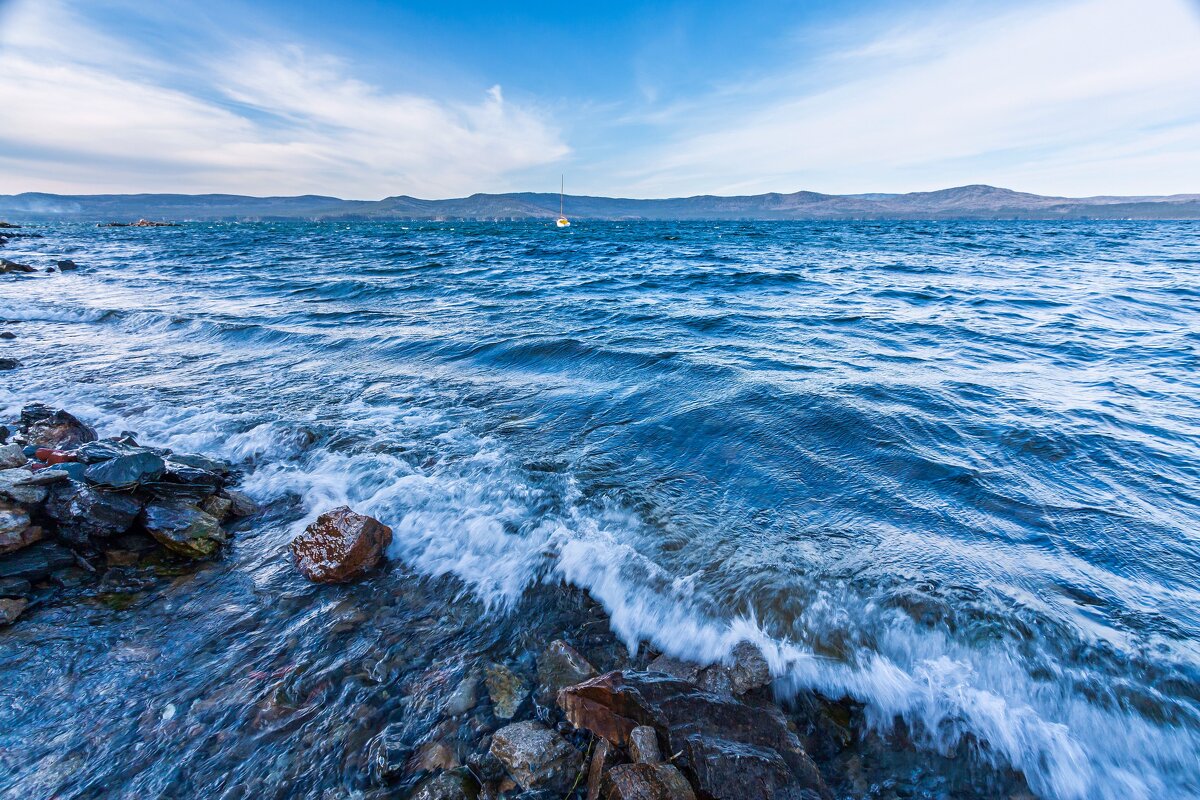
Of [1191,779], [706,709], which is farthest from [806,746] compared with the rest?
[1191,779]

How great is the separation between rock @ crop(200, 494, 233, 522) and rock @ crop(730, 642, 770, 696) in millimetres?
4318

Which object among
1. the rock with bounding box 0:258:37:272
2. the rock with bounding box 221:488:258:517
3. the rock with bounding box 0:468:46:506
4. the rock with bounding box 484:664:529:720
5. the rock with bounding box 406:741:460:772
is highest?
the rock with bounding box 0:468:46:506

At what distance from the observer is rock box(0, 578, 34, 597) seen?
339 centimetres

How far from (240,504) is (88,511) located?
975 mm

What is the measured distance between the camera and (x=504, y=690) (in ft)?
9.10

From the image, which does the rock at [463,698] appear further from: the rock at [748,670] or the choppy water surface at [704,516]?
the rock at [748,670]

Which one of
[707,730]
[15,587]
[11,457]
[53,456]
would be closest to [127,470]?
[15,587]

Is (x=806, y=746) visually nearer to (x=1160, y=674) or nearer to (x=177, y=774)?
(x=1160, y=674)

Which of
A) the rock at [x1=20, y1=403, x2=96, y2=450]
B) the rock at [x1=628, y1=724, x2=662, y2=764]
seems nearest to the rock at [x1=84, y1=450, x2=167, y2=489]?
the rock at [x1=20, y1=403, x2=96, y2=450]

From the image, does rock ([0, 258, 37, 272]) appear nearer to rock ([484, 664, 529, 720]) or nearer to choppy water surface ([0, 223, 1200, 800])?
choppy water surface ([0, 223, 1200, 800])

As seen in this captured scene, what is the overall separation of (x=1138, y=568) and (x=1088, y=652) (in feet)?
4.37

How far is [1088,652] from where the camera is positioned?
3051 millimetres

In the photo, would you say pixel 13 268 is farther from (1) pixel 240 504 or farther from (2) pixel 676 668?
(2) pixel 676 668

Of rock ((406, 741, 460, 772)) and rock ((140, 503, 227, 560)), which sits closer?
rock ((406, 741, 460, 772))
